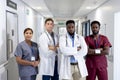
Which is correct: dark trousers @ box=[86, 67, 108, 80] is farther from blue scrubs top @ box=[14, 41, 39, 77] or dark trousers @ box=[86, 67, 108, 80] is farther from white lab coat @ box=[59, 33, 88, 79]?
blue scrubs top @ box=[14, 41, 39, 77]

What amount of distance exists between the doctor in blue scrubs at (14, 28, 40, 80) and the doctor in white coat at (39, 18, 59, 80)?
0.12 metres

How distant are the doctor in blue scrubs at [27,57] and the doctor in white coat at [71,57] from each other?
0.47m

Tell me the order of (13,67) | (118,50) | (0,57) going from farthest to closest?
(118,50) → (13,67) → (0,57)

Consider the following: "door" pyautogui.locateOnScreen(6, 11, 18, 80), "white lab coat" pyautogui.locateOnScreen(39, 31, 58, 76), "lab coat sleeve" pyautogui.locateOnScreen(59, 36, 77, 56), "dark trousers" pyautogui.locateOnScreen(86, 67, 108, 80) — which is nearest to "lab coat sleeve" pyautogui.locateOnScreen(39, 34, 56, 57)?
"white lab coat" pyautogui.locateOnScreen(39, 31, 58, 76)

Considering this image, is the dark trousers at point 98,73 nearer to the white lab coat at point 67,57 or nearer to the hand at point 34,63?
the white lab coat at point 67,57

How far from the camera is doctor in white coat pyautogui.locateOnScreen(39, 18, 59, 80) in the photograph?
320cm

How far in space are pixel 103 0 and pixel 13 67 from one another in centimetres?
357

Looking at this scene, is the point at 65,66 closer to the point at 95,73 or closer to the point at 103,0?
the point at 95,73

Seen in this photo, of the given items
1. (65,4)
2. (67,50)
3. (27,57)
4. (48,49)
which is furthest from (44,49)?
(65,4)

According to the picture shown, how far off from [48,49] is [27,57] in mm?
377

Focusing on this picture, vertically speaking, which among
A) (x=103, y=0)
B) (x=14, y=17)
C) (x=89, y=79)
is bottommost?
(x=89, y=79)

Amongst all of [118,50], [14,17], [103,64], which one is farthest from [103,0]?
[103,64]

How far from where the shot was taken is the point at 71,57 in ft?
10.1

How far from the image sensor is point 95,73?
11.3ft
